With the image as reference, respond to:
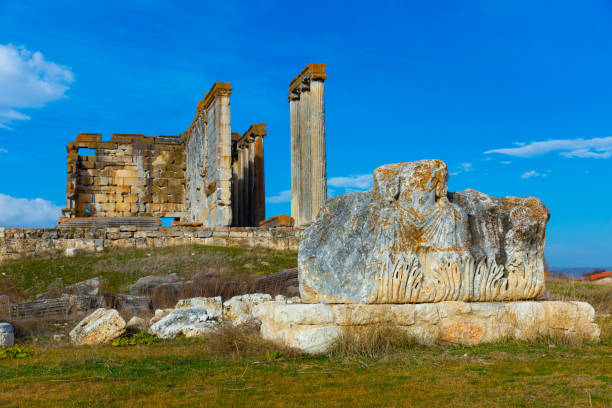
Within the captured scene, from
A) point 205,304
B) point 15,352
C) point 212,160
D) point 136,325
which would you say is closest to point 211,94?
point 212,160

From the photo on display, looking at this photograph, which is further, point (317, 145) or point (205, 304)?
point (317, 145)

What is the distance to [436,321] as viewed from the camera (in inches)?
281

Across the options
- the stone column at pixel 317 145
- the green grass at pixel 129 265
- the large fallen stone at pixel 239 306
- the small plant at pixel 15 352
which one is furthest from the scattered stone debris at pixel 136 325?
the stone column at pixel 317 145

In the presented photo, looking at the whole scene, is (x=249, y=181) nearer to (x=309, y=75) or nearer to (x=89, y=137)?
(x=89, y=137)

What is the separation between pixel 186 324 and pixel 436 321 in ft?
12.3

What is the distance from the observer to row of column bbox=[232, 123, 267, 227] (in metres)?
33.1

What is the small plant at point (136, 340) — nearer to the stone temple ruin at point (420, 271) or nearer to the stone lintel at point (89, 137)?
the stone temple ruin at point (420, 271)

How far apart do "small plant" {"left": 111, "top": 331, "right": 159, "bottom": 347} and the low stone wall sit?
12906 mm

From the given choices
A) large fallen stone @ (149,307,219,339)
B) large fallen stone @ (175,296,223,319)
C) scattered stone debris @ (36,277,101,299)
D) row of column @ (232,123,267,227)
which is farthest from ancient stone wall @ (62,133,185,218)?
large fallen stone @ (149,307,219,339)

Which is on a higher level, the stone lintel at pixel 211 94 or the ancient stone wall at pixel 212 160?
the stone lintel at pixel 211 94

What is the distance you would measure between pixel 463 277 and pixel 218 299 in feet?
17.5

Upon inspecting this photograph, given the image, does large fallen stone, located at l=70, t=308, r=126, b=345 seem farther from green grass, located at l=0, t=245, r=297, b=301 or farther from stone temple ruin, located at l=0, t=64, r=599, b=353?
green grass, located at l=0, t=245, r=297, b=301

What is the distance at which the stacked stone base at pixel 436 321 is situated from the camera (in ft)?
22.3

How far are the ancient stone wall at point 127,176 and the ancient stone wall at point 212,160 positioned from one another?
94.9 inches
